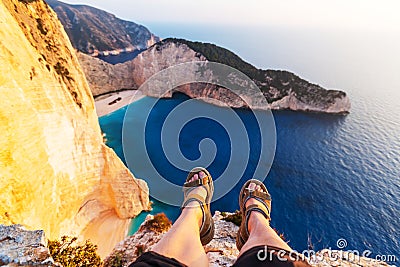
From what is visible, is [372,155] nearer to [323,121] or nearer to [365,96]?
[323,121]

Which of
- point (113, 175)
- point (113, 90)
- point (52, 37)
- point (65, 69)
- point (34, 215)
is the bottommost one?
point (113, 90)

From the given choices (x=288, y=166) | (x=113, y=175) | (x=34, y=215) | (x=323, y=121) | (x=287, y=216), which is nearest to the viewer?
(x=34, y=215)

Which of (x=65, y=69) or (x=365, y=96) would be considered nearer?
(x=65, y=69)

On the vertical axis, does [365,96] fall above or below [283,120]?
above

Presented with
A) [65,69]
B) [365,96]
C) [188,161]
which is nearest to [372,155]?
[188,161]

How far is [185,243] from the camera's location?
8.32 feet

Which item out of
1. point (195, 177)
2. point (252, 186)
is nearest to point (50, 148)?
point (195, 177)

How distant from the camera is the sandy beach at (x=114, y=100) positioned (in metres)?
27.7

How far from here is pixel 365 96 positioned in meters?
33.5

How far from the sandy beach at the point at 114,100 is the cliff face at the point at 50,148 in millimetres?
15445

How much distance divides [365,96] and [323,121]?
11.9 metres

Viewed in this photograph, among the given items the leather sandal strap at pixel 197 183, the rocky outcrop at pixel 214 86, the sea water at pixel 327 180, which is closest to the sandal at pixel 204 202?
the leather sandal strap at pixel 197 183

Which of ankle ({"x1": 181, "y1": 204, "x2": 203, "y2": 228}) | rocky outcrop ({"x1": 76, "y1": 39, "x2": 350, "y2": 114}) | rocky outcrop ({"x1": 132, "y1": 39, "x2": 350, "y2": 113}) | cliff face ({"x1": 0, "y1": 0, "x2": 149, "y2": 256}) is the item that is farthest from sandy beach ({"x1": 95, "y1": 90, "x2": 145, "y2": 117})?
ankle ({"x1": 181, "y1": 204, "x2": 203, "y2": 228})

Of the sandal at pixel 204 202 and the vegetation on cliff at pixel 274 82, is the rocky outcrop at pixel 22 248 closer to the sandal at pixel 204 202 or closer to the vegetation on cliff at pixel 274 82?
the sandal at pixel 204 202
